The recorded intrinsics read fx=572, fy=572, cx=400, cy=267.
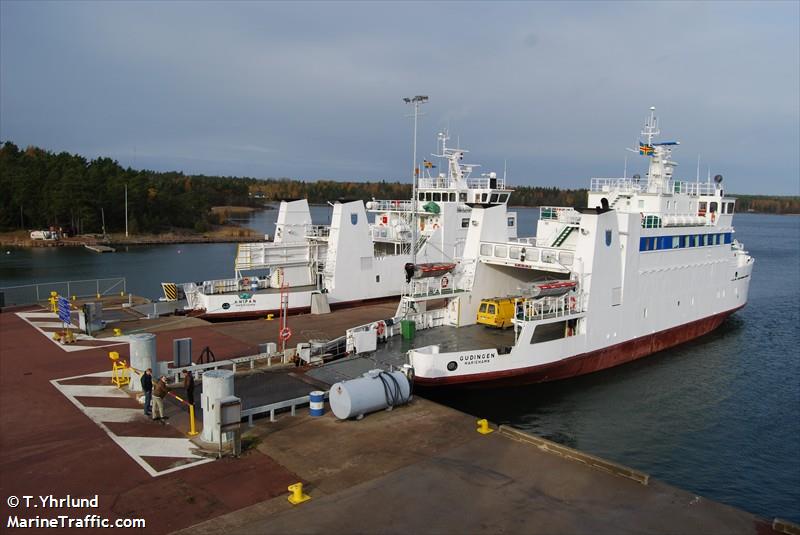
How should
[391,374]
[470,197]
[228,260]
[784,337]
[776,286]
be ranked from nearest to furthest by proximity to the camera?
[391,374] < [784,337] < [470,197] < [776,286] < [228,260]

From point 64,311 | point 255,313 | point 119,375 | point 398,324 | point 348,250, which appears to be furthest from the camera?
point 348,250

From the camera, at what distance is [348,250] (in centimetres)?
3020

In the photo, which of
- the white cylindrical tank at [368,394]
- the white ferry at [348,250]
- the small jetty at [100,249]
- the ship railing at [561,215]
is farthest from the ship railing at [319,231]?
the small jetty at [100,249]

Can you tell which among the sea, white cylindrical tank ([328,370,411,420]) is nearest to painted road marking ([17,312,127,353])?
white cylindrical tank ([328,370,411,420])

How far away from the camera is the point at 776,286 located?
A: 50906 mm

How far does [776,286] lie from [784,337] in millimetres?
22350

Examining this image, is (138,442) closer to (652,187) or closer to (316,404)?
(316,404)

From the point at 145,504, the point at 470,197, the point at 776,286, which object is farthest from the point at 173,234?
the point at 145,504

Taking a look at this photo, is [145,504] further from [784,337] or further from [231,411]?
[784,337]

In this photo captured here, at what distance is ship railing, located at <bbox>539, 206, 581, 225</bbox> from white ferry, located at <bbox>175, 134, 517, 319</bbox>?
11.2 feet

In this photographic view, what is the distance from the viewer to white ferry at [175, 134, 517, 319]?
92.9 feet

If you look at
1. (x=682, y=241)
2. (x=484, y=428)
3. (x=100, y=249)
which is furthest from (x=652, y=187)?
(x=100, y=249)

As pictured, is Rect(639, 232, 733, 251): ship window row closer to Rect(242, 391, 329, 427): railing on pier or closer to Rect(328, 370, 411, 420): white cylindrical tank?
Rect(328, 370, 411, 420): white cylindrical tank

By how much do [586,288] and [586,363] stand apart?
315 cm
